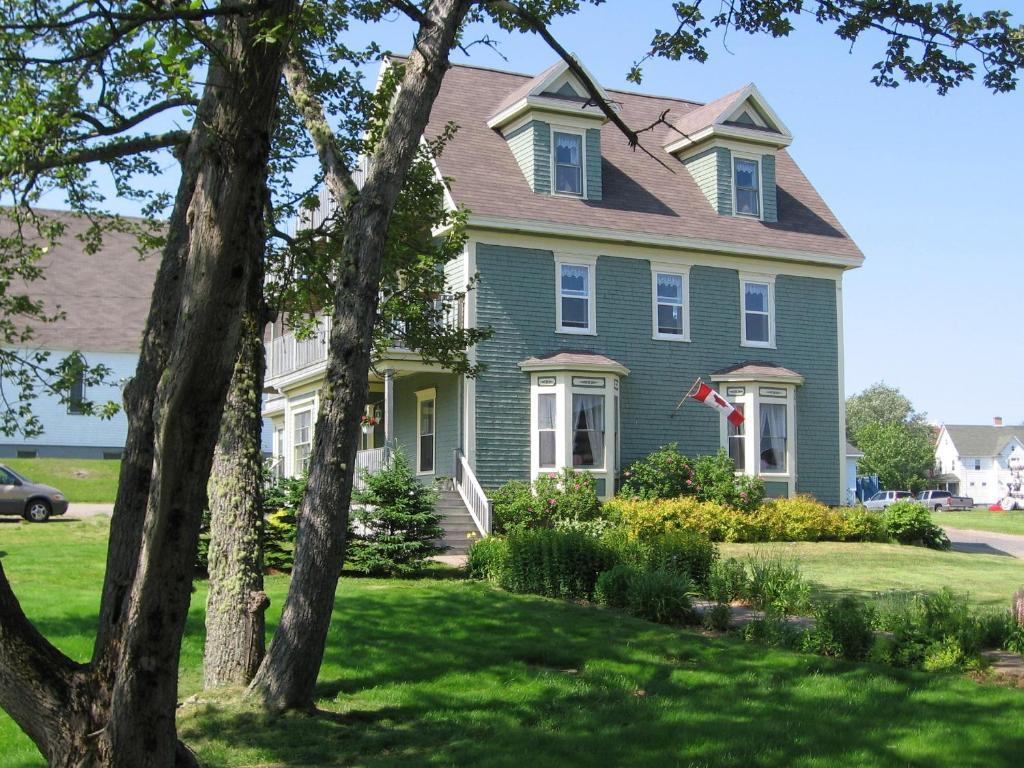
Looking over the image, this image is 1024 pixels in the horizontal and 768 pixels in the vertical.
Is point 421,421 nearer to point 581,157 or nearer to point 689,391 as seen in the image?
point 689,391

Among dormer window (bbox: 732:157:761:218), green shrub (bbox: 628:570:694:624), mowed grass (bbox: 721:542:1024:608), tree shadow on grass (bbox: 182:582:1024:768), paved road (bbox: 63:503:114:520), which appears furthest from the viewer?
paved road (bbox: 63:503:114:520)

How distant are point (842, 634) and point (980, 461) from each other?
93.0 m

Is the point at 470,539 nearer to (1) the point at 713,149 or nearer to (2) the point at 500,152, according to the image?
(2) the point at 500,152

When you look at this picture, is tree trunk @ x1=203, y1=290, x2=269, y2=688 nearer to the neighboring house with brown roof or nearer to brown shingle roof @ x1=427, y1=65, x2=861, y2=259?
brown shingle roof @ x1=427, y1=65, x2=861, y2=259

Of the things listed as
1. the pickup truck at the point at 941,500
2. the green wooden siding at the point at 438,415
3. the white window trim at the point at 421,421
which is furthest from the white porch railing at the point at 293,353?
the pickup truck at the point at 941,500

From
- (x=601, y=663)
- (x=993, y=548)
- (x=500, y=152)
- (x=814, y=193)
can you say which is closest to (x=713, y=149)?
(x=814, y=193)

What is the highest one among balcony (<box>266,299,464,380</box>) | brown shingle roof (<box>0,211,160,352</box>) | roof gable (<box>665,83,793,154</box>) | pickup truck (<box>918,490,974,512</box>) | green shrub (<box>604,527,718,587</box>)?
roof gable (<box>665,83,793,154</box>)

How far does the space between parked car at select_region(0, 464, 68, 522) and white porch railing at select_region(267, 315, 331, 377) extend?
640 cm

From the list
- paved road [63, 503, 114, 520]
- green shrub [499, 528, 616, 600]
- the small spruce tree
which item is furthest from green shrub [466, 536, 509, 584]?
paved road [63, 503, 114, 520]

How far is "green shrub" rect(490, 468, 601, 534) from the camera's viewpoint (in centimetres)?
2202

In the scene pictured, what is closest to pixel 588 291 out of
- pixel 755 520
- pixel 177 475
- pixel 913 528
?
pixel 755 520

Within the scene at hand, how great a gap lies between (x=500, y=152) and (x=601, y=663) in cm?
1761

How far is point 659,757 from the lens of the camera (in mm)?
7109

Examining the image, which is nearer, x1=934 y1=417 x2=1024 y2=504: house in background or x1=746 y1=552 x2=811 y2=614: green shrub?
x1=746 y1=552 x2=811 y2=614: green shrub
